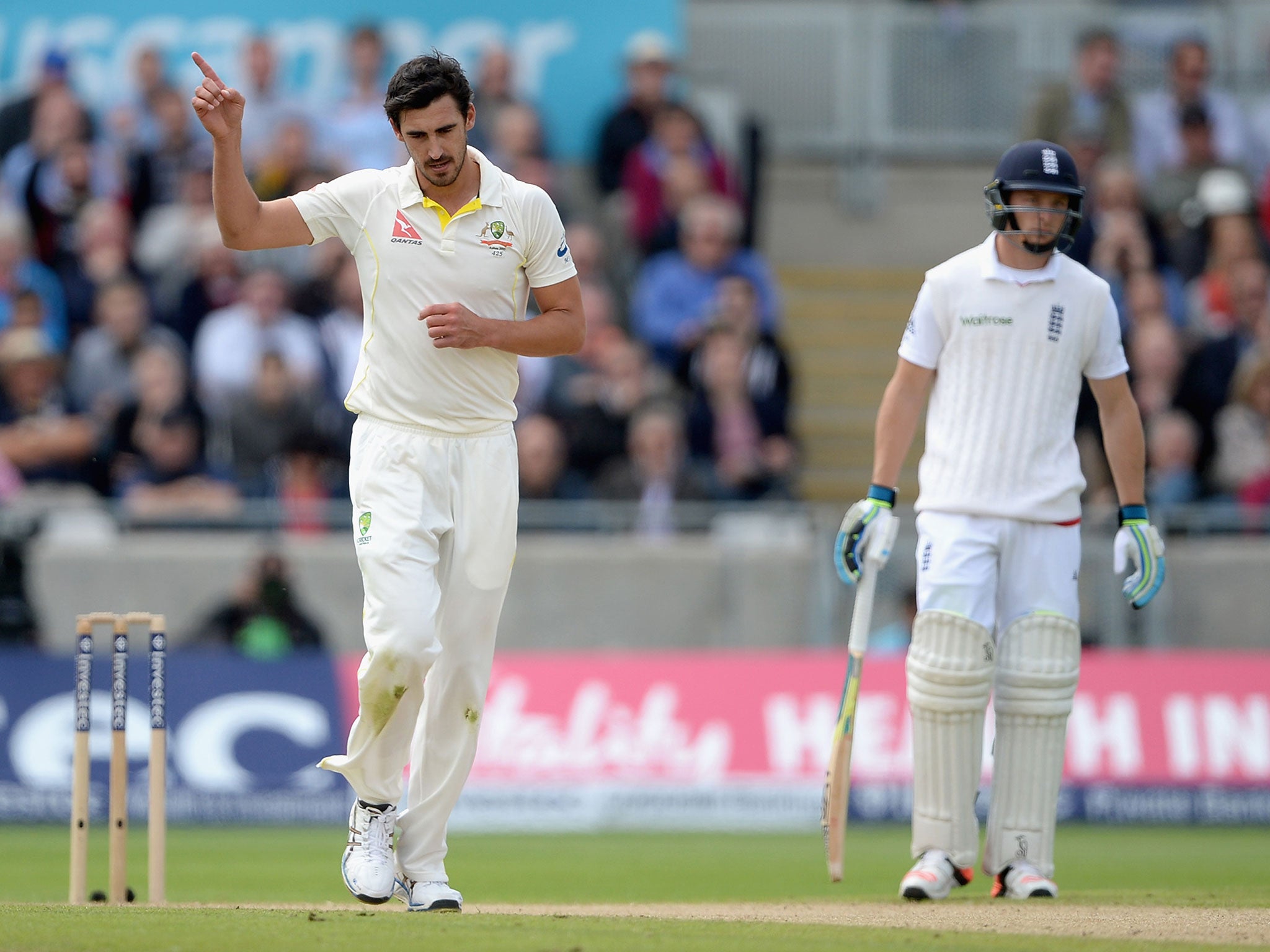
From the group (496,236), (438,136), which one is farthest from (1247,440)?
(438,136)

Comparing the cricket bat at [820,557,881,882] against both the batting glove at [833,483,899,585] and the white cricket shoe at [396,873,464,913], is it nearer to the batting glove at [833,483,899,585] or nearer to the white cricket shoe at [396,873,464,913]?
the batting glove at [833,483,899,585]

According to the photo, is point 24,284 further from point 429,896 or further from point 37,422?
point 429,896

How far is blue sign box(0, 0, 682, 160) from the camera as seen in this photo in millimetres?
16812

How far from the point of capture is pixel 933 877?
287 inches

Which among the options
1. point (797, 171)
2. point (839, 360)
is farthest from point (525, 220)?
point (797, 171)

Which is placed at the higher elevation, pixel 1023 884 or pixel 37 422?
pixel 37 422

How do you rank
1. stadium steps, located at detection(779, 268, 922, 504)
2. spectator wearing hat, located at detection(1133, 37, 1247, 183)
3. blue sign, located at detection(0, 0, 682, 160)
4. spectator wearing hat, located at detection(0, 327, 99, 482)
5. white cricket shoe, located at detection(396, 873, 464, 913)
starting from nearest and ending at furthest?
white cricket shoe, located at detection(396, 873, 464, 913) → spectator wearing hat, located at detection(0, 327, 99, 482) → stadium steps, located at detection(779, 268, 922, 504) → blue sign, located at detection(0, 0, 682, 160) → spectator wearing hat, located at detection(1133, 37, 1247, 183)

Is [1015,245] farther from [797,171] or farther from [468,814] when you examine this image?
[797,171]

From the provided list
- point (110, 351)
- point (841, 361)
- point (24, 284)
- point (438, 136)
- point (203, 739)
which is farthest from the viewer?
point (841, 361)

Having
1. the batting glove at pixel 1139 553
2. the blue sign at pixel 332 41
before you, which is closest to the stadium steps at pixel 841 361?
the blue sign at pixel 332 41

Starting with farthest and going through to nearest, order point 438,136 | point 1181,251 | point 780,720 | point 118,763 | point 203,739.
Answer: point 1181,251 → point 780,720 → point 203,739 → point 118,763 → point 438,136

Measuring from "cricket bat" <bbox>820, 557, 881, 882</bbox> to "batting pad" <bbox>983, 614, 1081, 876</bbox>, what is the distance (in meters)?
0.52

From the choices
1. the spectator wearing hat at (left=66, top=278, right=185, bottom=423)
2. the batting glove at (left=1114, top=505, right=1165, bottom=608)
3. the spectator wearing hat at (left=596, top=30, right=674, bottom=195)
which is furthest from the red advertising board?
the spectator wearing hat at (left=596, top=30, right=674, bottom=195)

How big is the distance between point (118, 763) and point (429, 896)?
Result: 1164 mm
